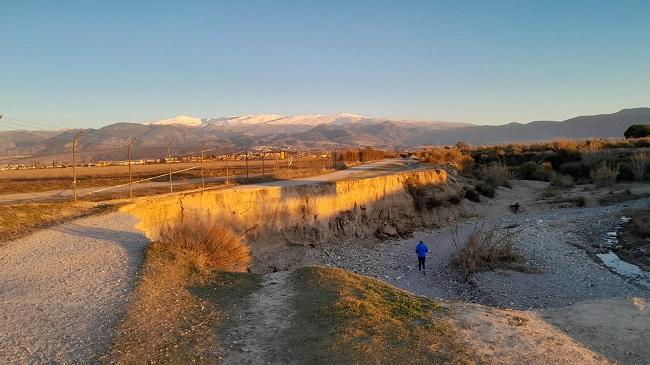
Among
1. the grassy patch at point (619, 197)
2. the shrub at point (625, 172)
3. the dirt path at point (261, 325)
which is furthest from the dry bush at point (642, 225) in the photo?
the shrub at point (625, 172)

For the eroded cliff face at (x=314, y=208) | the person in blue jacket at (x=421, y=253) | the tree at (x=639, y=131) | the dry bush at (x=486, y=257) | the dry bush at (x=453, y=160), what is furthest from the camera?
the tree at (x=639, y=131)

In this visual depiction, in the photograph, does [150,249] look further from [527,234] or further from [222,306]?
[527,234]

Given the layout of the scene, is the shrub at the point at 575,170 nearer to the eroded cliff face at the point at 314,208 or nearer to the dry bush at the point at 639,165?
the dry bush at the point at 639,165

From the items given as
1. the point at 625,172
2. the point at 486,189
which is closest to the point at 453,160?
the point at 486,189

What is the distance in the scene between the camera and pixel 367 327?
8984mm

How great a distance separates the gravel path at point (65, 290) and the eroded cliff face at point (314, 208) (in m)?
2.79

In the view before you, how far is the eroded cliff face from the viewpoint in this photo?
21312 millimetres

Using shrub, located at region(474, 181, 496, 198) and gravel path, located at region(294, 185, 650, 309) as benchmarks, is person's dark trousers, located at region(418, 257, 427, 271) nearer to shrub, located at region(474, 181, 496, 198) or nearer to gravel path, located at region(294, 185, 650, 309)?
gravel path, located at region(294, 185, 650, 309)

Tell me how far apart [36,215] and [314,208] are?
13.9 meters

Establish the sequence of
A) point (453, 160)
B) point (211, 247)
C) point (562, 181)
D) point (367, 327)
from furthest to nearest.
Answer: point (453, 160)
point (562, 181)
point (211, 247)
point (367, 327)

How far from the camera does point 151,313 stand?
9367mm

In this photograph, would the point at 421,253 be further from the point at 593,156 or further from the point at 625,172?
the point at 593,156

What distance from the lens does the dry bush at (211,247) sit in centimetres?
1370

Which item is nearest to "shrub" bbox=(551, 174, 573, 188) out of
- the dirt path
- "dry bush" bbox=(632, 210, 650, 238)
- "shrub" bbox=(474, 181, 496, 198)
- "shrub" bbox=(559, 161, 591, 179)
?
"shrub" bbox=(559, 161, 591, 179)
